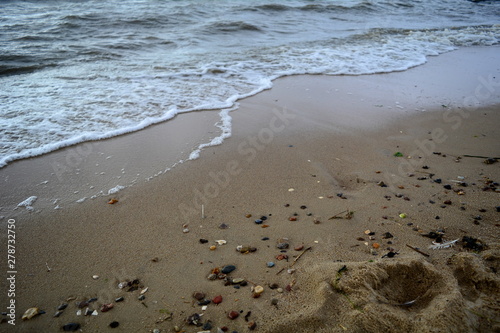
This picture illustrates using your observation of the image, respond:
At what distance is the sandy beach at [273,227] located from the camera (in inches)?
73.4

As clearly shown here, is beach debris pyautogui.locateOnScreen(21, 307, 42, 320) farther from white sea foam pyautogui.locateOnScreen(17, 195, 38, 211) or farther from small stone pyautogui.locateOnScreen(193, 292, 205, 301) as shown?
white sea foam pyautogui.locateOnScreen(17, 195, 38, 211)

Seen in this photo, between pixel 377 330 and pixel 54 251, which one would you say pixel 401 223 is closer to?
pixel 377 330

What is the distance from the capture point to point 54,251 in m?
2.48

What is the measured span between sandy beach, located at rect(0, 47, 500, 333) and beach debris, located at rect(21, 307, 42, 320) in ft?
0.07

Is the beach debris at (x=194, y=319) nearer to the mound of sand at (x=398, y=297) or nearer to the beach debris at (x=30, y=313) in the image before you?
the mound of sand at (x=398, y=297)

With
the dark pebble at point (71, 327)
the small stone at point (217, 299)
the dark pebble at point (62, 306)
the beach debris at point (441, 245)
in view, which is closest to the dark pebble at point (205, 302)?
the small stone at point (217, 299)

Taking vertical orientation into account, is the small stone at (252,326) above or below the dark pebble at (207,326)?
above

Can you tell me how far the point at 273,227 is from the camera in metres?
2.63

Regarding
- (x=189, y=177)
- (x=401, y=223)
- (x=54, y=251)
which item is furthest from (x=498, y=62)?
(x=54, y=251)

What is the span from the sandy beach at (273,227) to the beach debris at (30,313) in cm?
2

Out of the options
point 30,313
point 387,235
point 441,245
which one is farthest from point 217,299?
point 441,245

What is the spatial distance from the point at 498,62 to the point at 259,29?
248 inches

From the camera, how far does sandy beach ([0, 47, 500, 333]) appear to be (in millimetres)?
1865

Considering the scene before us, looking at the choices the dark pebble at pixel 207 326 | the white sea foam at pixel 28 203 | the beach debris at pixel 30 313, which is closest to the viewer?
the dark pebble at pixel 207 326
